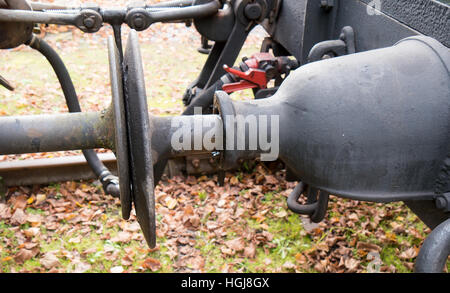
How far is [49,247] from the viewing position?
10.5 ft

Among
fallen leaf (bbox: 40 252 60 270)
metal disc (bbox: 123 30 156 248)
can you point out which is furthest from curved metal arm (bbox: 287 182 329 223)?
fallen leaf (bbox: 40 252 60 270)

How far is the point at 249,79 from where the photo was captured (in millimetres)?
2988

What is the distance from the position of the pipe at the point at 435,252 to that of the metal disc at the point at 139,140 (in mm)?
891

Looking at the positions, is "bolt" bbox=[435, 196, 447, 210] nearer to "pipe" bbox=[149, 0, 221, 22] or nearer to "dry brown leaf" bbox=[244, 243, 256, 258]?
"dry brown leaf" bbox=[244, 243, 256, 258]

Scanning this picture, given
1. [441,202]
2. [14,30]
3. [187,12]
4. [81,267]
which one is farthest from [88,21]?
[441,202]

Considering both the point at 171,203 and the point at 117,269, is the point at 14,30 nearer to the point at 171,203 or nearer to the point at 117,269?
the point at 117,269

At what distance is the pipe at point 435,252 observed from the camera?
137cm

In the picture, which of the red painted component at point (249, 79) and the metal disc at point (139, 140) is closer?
the metal disc at point (139, 140)

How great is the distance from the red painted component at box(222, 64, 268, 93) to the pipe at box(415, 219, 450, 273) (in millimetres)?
1821

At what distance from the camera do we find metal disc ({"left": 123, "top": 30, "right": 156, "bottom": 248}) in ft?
4.09

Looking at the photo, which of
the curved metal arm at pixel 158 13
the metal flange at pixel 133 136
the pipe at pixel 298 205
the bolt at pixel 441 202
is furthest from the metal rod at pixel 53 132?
the curved metal arm at pixel 158 13

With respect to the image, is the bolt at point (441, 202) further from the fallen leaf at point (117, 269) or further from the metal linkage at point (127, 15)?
the metal linkage at point (127, 15)

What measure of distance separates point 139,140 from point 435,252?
3.35 feet

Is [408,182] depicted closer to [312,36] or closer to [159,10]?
[312,36]
